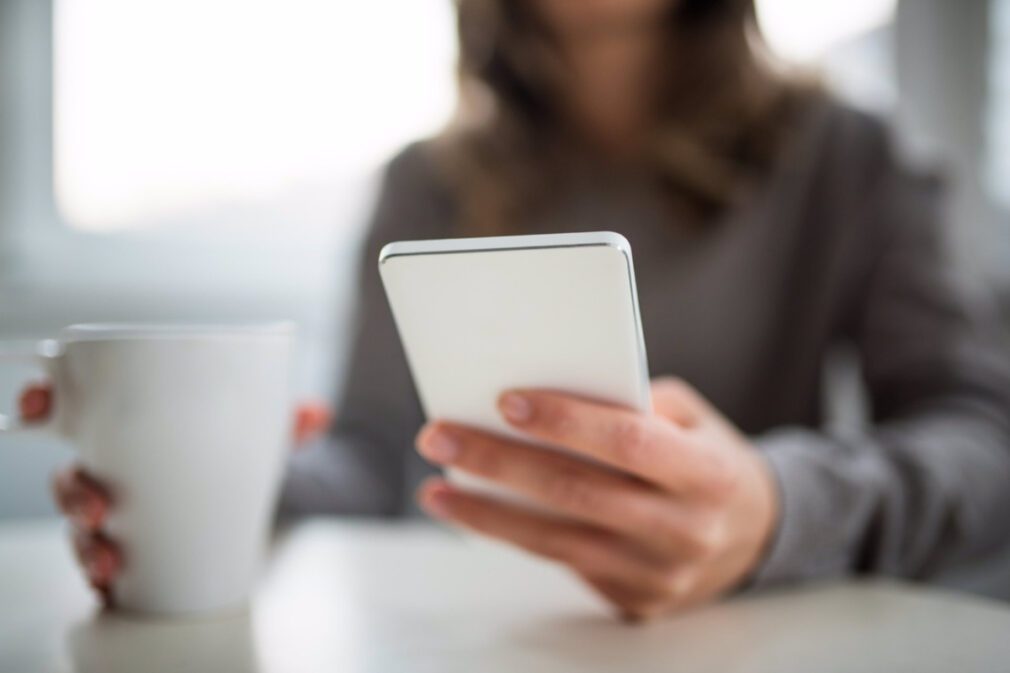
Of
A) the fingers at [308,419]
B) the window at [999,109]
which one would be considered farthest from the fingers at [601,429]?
the window at [999,109]

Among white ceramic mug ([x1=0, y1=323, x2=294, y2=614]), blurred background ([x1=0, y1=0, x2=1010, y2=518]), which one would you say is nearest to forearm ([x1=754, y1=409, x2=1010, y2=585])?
white ceramic mug ([x1=0, y1=323, x2=294, y2=614])

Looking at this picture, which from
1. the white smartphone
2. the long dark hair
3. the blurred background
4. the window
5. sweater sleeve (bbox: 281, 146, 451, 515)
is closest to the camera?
the white smartphone

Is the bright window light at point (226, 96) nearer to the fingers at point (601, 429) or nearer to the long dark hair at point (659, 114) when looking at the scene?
the long dark hair at point (659, 114)

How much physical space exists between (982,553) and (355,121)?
107cm

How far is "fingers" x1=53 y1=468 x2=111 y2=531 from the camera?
322 mm

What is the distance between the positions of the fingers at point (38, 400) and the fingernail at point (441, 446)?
0.57 feet

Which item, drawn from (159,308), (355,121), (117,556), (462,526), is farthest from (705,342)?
(159,308)

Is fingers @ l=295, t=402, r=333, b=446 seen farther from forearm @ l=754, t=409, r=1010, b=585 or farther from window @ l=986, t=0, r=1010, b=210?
window @ l=986, t=0, r=1010, b=210

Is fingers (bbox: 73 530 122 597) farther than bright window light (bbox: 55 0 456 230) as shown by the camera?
No

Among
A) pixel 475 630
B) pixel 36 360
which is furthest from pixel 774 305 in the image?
pixel 36 360

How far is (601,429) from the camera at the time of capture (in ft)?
0.96

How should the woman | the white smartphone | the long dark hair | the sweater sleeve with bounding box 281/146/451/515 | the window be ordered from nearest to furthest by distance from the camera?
the white smartphone < the woman < the sweater sleeve with bounding box 281/146/451/515 < the long dark hair < the window

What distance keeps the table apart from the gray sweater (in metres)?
0.24

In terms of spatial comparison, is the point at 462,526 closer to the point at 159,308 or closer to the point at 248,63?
the point at 159,308
